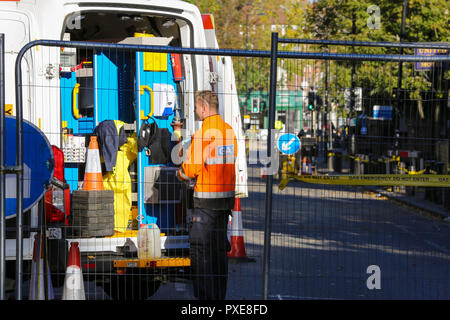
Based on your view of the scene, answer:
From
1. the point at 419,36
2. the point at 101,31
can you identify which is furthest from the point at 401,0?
the point at 101,31

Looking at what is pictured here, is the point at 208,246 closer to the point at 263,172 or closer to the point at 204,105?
the point at 263,172

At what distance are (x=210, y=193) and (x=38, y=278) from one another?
5.61 ft

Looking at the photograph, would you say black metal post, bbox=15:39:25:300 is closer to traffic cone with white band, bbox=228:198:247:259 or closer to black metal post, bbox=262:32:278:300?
black metal post, bbox=262:32:278:300

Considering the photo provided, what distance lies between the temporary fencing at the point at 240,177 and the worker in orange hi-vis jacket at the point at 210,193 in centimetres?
6

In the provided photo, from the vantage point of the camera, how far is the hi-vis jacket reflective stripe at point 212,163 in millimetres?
6645

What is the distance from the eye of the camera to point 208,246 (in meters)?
6.82

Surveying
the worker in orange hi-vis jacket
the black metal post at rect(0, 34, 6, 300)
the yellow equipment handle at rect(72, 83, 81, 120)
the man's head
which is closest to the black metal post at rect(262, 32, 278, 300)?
the worker in orange hi-vis jacket

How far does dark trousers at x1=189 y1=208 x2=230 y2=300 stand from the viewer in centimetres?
679

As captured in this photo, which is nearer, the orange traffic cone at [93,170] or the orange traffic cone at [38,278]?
the orange traffic cone at [38,278]

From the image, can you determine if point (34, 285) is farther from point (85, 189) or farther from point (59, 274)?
point (85, 189)

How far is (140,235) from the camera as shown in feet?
23.4

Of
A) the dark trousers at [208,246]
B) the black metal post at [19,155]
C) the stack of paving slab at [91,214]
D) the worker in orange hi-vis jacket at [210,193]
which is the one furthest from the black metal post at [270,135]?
the stack of paving slab at [91,214]

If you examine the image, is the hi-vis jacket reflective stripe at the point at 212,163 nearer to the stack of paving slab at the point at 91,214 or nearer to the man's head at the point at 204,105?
the man's head at the point at 204,105

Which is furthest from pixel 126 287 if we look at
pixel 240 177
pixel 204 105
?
pixel 204 105
